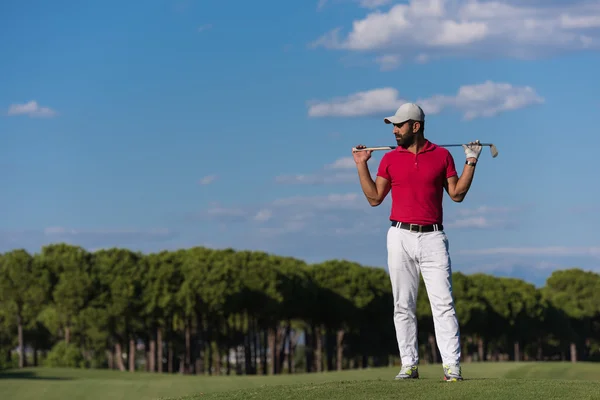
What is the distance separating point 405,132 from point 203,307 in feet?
233

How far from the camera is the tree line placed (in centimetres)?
8112

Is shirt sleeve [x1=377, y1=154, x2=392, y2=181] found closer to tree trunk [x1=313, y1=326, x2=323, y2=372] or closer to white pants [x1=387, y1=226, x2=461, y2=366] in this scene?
white pants [x1=387, y1=226, x2=461, y2=366]

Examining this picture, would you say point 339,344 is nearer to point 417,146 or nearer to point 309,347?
point 309,347

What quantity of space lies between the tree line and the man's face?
65268 millimetres

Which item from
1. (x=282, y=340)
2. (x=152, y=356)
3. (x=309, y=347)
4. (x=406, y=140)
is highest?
(x=406, y=140)

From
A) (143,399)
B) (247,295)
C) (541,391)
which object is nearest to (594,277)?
(247,295)

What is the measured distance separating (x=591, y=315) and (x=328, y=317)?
198ft

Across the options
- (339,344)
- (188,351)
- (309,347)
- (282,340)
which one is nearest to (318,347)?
(339,344)

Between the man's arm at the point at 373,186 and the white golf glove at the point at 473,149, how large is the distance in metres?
1.24

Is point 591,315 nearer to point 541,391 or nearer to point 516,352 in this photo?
point 516,352

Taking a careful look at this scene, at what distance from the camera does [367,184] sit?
14609 millimetres

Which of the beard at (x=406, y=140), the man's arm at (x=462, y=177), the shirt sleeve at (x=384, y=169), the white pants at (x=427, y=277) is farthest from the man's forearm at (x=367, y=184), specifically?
the man's arm at (x=462, y=177)

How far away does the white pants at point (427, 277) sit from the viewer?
14.1 m

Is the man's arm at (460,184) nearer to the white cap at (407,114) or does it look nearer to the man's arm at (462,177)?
the man's arm at (462,177)
